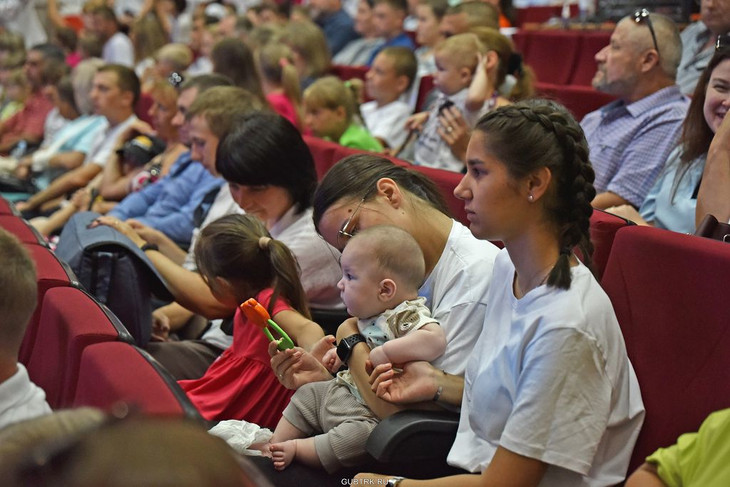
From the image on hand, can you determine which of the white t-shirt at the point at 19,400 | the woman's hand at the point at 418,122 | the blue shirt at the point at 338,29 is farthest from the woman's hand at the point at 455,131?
the blue shirt at the point at 338,29

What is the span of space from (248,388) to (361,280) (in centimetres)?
50

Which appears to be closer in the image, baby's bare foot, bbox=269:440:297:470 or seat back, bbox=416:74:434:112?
baby's bare foot, bbox=269:440:297:470

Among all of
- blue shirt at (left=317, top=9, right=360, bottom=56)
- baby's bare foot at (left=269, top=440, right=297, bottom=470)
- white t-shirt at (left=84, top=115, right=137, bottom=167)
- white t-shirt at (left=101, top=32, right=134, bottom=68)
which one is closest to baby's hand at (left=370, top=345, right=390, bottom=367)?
baby's bare foot at (left=269, top=440, right=297, bottom=470)

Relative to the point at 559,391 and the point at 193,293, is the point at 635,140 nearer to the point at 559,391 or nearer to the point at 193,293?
the point at 193,293

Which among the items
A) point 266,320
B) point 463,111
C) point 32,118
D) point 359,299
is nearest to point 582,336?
point 359,299

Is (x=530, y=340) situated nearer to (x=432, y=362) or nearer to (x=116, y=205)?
(x=432, y=362)

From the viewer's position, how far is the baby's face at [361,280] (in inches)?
71.0

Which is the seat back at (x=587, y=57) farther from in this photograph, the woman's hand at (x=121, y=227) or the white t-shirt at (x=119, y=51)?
the white t-shirt at (x=119, y=51)

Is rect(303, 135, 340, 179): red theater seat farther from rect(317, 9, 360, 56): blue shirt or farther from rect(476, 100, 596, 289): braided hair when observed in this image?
rect(317, 9, 360, 56): blue shirt

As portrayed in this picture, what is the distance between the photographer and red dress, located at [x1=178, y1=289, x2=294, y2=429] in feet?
7.04

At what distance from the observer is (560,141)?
155cm

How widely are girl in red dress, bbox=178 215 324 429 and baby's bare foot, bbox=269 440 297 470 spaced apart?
33 cm

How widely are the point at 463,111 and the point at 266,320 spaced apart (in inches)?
69.3

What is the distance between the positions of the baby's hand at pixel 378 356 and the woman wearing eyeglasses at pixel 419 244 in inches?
1.7
